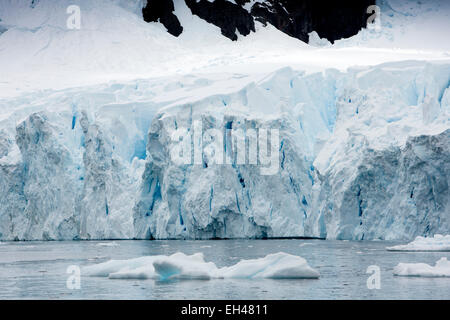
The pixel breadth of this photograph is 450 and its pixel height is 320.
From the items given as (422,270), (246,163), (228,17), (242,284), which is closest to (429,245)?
(422,270)

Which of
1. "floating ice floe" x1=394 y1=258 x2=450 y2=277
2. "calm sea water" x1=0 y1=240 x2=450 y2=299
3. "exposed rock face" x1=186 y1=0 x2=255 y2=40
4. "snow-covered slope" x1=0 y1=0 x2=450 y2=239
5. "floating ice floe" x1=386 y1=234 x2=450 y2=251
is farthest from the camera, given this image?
"exposed rock face" x1=186 y1=0 x2=255 y2=40

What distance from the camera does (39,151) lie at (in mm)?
26953

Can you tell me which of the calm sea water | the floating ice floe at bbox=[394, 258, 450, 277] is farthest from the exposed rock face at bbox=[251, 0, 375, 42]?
the floating ice floe at bbox=[394, 258, 450, 277]

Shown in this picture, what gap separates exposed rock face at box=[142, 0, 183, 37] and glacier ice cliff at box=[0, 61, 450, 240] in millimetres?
15098

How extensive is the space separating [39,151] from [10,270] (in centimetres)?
1248

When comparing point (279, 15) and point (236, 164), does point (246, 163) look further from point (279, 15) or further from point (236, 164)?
point (279, 15)

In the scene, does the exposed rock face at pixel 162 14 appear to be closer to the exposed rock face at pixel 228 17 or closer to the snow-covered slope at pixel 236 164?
the exposed rock face at pixel 228 17

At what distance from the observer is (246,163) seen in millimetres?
24250

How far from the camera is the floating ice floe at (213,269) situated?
12039mm

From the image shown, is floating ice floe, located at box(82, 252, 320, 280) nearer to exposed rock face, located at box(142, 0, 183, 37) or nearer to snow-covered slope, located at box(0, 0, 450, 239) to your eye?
snow-covered slope, located at box(0, 0, 450, 239)

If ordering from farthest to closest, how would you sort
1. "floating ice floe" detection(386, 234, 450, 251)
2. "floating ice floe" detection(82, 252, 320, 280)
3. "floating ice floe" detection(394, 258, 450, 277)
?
"floating ice floe" detection(386, 234, 450, 251)
"floating ice floe" detection(394, 258, 450, 277)
"floating ice floe" detection(82, 252, 320, 280)

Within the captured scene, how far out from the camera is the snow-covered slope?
2219 cm
